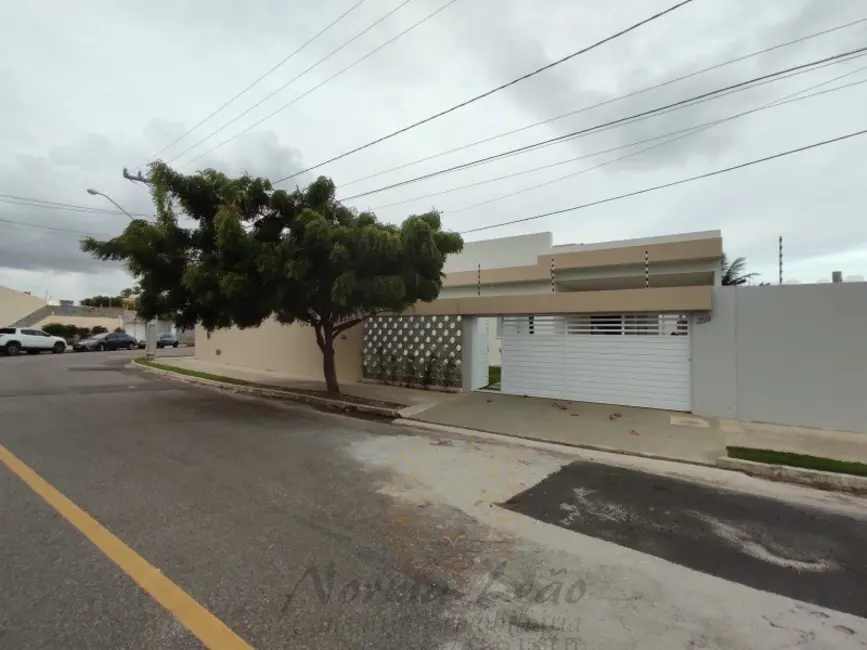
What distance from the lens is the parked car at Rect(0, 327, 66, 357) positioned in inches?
1122

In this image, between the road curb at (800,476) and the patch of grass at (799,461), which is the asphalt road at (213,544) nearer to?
the road curb at (800,476)

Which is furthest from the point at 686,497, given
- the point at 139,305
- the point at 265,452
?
the point at 139,305

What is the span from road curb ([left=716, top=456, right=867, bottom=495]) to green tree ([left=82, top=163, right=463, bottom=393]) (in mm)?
6321

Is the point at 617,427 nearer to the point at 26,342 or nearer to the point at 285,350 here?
the point at 285,350

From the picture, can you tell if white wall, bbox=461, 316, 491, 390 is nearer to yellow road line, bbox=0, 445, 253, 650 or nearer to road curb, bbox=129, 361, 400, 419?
road curb, bbox=129, 361, 400, 419

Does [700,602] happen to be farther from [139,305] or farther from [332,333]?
[139,305]

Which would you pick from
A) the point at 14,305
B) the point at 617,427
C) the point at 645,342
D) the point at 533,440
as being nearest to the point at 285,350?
the point at 533,440

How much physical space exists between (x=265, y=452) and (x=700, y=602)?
558cm

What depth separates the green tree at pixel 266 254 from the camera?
31.8 ft

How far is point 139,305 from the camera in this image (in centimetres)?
1141

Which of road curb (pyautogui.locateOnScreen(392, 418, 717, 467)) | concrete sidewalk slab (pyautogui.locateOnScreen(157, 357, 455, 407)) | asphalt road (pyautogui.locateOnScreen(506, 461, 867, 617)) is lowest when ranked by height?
asphalt road (pyautogui.locateOnScreen(506, 461, 867, 617))

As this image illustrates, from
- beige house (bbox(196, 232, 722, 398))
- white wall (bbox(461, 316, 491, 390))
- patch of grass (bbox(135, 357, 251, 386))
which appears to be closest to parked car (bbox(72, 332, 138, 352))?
beige house (bbox(196, 232, 722, 398))

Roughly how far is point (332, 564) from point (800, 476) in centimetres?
603

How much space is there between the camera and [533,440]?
26.9ft
